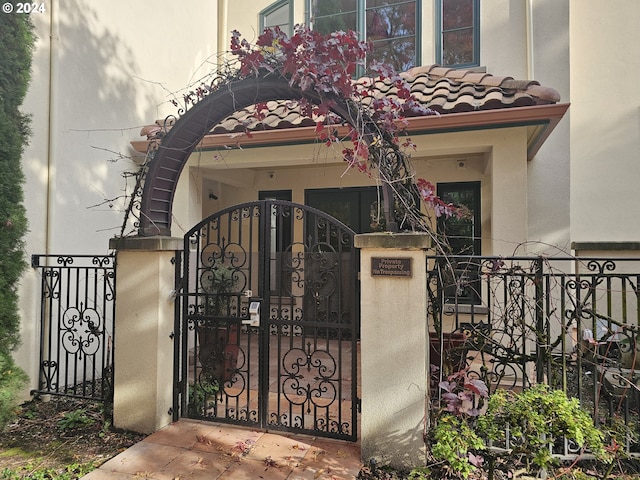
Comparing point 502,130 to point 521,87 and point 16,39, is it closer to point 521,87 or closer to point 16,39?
point 521,87

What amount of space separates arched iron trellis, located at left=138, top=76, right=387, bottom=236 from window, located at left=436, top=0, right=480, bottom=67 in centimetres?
498

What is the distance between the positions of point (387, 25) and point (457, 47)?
1422 mm

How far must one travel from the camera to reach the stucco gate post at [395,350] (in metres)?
3.28

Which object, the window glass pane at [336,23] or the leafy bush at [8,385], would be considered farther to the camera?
the window glass pane at [336,23]

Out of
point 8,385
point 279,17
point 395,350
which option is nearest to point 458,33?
point 279,17

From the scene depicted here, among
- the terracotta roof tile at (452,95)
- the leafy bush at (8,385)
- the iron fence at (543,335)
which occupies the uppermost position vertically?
the terracotta roof tile at (452,95)

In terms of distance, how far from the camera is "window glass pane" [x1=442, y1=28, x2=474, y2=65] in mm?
7312

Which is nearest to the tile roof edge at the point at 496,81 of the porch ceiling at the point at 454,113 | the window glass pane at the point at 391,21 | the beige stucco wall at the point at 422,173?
the porch ceiling at the point at 454,113

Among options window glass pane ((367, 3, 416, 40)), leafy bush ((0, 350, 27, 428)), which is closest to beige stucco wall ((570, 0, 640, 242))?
window glass pane ((367, 3, 416, 40))

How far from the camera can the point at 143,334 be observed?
13.3 feet

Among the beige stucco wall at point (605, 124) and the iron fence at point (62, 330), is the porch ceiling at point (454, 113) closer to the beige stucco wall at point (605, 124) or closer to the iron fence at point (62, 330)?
the beige stucco wall at point (605, 124)

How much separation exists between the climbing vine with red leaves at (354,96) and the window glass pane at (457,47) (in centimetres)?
474

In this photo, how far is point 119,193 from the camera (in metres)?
6.11

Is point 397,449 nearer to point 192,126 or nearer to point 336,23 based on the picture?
point 192,126
